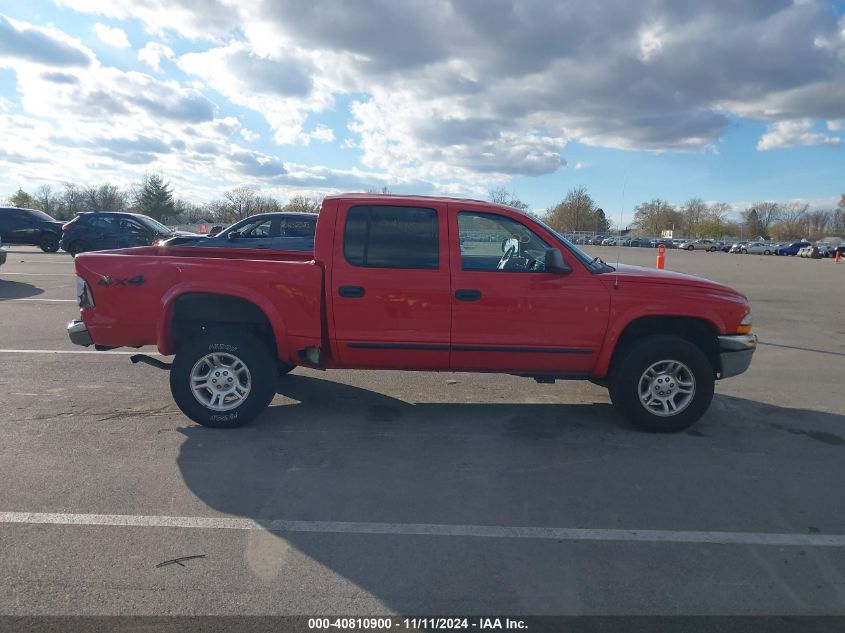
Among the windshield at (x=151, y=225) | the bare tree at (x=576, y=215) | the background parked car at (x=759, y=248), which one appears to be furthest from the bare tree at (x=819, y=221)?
the windshield at (x=151, y=225)

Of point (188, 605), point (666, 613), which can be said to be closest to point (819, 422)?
point (666, 613)

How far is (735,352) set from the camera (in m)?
5.21

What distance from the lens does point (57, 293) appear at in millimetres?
Result: 12438

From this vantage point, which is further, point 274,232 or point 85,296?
point 274,232

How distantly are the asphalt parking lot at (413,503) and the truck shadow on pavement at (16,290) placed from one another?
259 inches

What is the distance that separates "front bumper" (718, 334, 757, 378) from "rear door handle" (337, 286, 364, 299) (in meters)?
3.12

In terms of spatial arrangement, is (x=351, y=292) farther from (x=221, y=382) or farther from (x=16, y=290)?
(x=16, y=290)

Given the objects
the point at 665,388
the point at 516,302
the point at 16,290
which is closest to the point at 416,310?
the point at 516,302

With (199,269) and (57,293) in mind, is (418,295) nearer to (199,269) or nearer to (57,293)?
(199,269)

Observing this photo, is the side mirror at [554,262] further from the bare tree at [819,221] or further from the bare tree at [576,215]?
the bare tree at [819,221]

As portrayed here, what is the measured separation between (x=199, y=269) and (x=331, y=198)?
126 centimetres

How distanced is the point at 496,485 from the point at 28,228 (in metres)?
25.7

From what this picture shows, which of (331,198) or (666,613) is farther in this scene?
(331,198)

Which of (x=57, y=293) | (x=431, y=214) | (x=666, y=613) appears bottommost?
(x=666, y=613)
